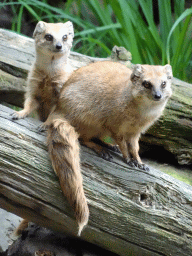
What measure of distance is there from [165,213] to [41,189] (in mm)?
671

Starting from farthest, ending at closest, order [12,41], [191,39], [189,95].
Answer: [191,39]
[12,41]
[189,95]

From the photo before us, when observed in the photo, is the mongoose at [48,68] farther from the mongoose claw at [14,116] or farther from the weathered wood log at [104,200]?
the weathered wood log at [104,200]

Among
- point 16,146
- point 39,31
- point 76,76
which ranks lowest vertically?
point 16,146

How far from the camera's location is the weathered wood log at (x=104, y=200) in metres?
1.73

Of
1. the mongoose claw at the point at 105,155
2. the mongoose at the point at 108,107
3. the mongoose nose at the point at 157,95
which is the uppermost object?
the mongoose nose at the point at 157,95

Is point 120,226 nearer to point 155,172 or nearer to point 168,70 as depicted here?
point 155,172

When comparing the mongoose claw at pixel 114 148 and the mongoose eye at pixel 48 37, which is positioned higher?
the mongoose eye at pixel 48 37

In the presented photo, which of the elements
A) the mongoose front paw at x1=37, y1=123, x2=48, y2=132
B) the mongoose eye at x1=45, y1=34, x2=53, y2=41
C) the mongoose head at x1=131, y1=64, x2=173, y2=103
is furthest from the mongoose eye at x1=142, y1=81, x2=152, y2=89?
the mongoose eye at x1=45, y1=34, x2=53, y2=41

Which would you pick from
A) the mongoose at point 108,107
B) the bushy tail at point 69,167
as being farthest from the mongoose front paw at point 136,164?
the bushy tail at point 69,167

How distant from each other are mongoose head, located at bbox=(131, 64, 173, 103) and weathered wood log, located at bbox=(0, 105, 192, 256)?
428 millimetres

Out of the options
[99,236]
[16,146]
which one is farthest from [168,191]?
[16,146]

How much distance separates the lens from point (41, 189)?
173cm

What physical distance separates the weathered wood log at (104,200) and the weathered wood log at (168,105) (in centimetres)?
78

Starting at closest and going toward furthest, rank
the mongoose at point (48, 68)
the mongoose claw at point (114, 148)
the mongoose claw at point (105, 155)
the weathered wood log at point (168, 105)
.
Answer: the mongoose claw at point (105, 155) < the mongoose claw at point (114, 148) < the mongoose at point (48, 68) < the weathered wood log at point (168, 105)
